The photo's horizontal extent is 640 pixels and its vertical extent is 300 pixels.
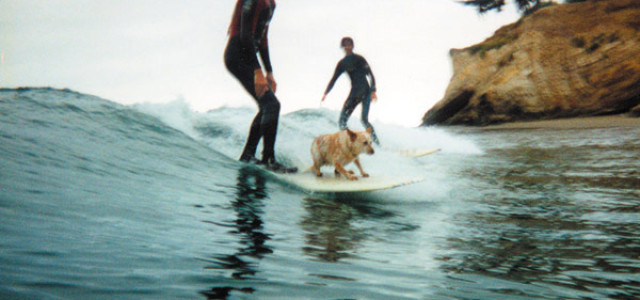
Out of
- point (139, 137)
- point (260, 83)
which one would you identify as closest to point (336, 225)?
point (260, 83)

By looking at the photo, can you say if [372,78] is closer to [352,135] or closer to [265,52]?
[265,52]

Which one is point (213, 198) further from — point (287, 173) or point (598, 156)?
point (598, 156)

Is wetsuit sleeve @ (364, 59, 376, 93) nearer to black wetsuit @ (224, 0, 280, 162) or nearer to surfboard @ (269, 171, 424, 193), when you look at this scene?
black wetsuit @ (224, 0, 280, 162)

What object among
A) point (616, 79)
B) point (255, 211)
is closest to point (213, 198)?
point (255, 211)

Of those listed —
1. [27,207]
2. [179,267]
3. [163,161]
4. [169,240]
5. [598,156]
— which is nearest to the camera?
[179,267]

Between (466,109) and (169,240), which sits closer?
(169,240)

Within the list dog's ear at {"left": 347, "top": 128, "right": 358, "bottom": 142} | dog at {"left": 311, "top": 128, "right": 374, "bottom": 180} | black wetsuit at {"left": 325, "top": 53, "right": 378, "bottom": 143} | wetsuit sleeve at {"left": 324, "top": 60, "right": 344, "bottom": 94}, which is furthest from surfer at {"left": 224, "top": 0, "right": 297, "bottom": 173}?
black wetsuit at {"left": 325, "top": 53, "right": 378, "bottom": 143}

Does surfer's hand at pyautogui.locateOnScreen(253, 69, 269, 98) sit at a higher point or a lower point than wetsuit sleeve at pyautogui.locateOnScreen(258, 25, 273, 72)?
lower

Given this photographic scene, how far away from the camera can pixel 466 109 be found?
2362 cm

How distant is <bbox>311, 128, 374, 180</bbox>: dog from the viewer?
18.2 feet

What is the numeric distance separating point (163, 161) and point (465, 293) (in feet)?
14.1

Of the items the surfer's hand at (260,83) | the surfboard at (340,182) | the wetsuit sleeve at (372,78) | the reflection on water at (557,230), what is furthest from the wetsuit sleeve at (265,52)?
the wetsuit sleeve at (372,78)

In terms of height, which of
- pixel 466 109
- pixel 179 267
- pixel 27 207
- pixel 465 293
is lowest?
pixel 465 293

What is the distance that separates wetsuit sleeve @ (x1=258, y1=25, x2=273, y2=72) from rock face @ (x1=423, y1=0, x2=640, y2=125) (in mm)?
17274
